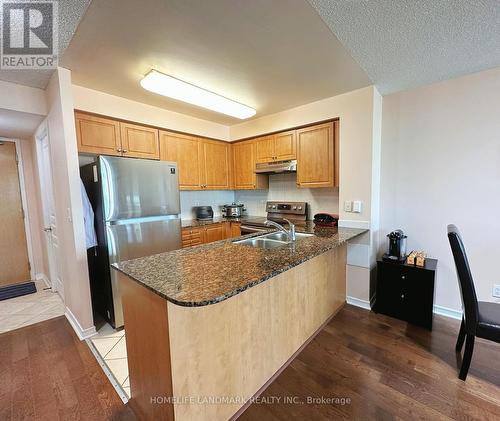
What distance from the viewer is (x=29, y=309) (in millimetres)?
2729

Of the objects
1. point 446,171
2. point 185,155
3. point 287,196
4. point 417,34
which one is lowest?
point 287,196

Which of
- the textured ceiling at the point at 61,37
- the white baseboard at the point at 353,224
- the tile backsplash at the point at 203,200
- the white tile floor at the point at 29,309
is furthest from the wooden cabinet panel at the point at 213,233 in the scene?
the textured ceiling at the point at 61,37

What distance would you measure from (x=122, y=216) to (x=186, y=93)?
1.31 meters

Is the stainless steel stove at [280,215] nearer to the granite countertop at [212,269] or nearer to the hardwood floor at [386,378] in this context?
the granite countertop at [212,269]

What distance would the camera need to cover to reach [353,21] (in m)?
1.46

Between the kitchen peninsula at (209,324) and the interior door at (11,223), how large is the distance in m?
3.28

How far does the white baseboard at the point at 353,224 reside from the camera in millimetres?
2527

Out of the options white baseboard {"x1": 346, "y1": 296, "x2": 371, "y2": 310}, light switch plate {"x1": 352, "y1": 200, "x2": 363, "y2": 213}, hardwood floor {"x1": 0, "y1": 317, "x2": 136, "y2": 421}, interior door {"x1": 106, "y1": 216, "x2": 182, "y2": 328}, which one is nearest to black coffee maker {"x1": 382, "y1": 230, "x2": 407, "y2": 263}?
light switch plate {"x1": 352, "y1": 200, "x2": 363, "y2": 213}

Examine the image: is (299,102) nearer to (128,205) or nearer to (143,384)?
(128,205)

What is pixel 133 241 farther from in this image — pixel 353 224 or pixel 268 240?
pixel 353 224

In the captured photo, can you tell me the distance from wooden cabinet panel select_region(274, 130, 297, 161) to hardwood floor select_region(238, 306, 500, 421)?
6.79ft

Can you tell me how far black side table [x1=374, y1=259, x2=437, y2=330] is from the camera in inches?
86.1

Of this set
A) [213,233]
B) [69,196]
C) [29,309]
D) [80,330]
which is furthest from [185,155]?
[29,309]

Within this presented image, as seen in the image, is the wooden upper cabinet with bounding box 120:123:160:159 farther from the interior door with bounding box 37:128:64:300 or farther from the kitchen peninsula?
the kitchen peninsula
